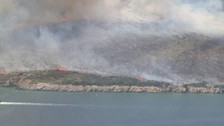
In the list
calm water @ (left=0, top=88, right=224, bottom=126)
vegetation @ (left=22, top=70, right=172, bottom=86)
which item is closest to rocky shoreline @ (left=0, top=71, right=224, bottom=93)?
vegetation @ (left=22, top=70, right=172, bottom=86)

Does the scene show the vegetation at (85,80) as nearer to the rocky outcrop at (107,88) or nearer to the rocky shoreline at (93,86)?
the rocky shoreline at (93,86)

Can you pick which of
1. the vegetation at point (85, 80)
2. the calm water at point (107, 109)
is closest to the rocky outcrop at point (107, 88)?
the vegetation at point (85, 80)

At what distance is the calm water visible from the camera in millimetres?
122188

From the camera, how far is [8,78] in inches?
7470

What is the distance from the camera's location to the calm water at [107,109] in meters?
122

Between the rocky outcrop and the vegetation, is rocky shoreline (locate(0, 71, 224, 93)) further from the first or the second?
the vegetation

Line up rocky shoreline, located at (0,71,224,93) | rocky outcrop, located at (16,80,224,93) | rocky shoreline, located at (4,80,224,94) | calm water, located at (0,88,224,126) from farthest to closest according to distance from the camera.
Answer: rocky shoreline, located at (0,71,224,93) → rocky outcrop, located at (16,80,224,93) → rocky shoreline, located at (4,80,224,94) → calm water, located at (0,88,224,126)

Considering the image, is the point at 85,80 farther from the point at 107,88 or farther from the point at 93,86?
the point at 107,88

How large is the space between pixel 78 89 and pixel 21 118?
5888 centimetres

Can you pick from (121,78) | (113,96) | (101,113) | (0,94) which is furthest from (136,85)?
(101,113)

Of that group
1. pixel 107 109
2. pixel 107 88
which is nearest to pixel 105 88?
pixel 107 88

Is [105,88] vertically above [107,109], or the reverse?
[105,88]

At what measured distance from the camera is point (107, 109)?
136625 millimetres

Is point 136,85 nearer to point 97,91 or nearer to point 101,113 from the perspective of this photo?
point 97,91
